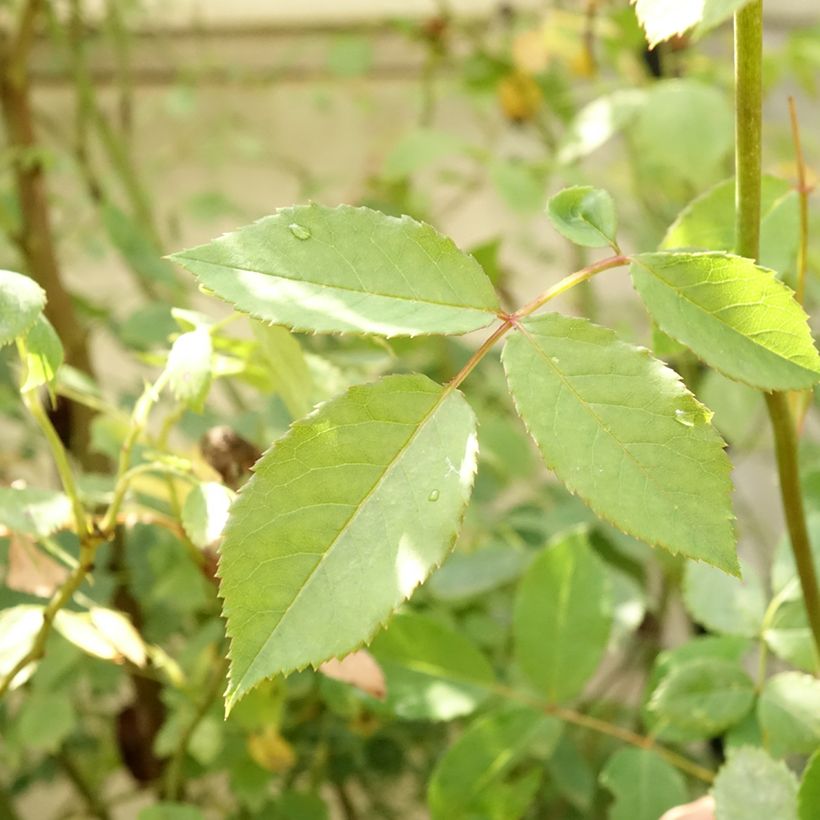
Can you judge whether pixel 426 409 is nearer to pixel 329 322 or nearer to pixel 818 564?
pixel 329 322

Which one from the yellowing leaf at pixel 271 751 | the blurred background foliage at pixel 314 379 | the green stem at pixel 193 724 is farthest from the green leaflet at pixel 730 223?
the yellowing leaf at pixel 271 751

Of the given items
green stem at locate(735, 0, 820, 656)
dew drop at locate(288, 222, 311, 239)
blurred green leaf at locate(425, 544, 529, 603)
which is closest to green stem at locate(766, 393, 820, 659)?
green stem at locate(735, 0, 820, 656)

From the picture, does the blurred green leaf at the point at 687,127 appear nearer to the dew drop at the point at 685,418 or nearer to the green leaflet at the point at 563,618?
the green leaflet at the point at 563,618

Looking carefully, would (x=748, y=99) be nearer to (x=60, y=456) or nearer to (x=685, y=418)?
(x=685, y=418)

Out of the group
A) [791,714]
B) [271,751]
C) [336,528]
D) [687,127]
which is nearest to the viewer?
[336,528]

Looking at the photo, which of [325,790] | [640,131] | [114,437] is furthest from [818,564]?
[325,790]

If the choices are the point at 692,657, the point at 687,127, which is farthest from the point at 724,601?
the point at 687,127
